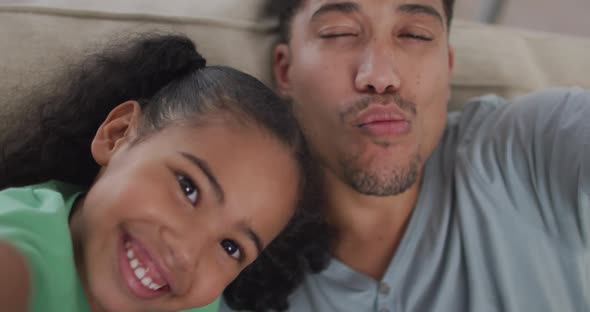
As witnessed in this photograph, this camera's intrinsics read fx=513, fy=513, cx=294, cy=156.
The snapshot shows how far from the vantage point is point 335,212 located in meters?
1.11

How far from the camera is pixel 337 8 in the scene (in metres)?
0.99

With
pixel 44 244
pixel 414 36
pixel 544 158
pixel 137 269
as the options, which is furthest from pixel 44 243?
pixel 544 158

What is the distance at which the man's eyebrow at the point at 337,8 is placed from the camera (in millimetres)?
980

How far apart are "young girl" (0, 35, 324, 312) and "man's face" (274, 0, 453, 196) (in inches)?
6.3

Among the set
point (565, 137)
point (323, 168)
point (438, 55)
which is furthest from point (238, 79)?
point (565, 137)

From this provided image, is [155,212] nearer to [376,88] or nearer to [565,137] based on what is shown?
[376,88]

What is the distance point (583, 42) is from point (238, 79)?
1040 millimetres

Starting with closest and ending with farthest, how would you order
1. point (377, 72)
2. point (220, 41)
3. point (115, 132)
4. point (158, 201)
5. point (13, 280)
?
point (13, 280) → point (158, 201) → point (115, 132) → point (377, 72) → point (220, 41)

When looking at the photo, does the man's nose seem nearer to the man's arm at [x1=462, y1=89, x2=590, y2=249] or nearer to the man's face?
the man's face

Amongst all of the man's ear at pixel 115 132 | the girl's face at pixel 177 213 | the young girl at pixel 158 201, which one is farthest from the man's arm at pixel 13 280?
the man's ear at pixel 115 132

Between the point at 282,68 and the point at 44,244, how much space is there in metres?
0.64

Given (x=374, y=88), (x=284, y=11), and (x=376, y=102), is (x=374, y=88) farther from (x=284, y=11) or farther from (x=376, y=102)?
(x=284, y=11)

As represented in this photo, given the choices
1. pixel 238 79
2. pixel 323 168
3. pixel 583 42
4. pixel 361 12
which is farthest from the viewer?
pixel 583 42

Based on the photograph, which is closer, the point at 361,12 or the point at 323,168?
the point at 361,12
